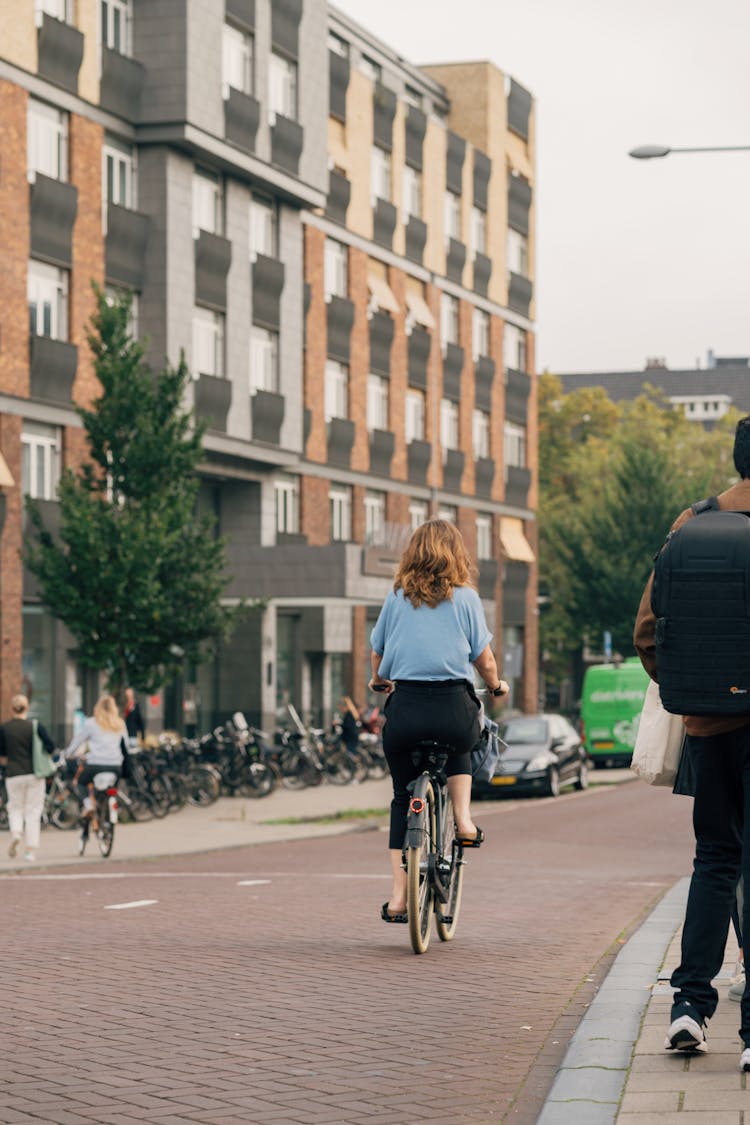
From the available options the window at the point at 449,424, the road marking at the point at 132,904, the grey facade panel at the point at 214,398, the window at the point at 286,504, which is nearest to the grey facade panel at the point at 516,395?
the window at the point at 449,424

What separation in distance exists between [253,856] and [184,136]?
22.2 meters

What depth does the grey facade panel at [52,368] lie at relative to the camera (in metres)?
35.5

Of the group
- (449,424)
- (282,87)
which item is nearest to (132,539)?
(282,87)

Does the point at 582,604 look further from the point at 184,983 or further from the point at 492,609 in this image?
the point at 184,983

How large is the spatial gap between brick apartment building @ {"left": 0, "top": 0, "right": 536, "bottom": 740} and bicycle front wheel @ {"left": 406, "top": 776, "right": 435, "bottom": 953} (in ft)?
66.1

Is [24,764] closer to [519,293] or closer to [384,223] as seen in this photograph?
[384,223]

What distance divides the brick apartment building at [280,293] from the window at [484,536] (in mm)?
122

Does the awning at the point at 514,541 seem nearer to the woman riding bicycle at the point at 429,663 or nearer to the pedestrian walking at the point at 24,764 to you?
the pedestrian walking at the point at 24,764

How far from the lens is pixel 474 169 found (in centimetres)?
6066

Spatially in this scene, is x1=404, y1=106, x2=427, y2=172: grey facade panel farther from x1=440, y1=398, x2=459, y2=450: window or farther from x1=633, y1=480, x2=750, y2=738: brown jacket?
x1=633, y1=480, x2=750, y2=738: brown jacket

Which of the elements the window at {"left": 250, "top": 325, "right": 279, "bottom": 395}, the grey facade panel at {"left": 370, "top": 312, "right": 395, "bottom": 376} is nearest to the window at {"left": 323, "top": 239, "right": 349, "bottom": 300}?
the grey facade panel at {"left": 370, "top": 312, "right": 395, "bottom": 376}

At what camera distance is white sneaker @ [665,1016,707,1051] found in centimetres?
583

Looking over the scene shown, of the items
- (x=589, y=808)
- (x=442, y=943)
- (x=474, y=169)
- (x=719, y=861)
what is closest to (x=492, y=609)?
(x=474, y=169)

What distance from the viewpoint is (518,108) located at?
214 ft
